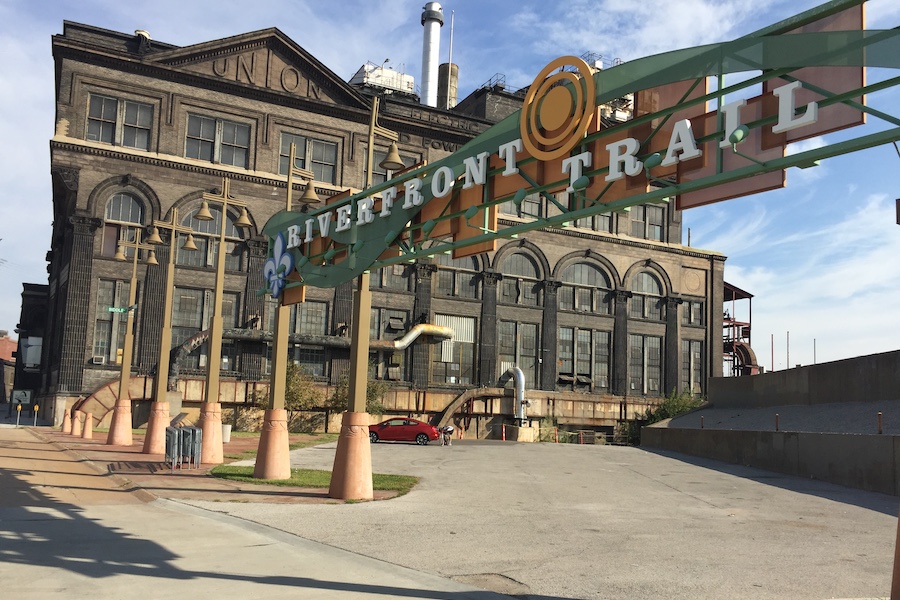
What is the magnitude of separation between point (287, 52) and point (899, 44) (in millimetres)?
49926

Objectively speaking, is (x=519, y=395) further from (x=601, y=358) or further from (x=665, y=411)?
(x=665, y=411)

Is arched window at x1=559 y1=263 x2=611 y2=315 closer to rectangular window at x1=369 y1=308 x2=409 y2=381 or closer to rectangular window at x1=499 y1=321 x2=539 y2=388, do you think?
rectangular window at x1=499 y1=321 x2=539 y2=388

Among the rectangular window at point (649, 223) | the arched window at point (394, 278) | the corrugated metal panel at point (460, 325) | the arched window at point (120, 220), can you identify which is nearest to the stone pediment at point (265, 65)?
the arched window at point (120, 220)

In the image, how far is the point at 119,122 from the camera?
49000mm

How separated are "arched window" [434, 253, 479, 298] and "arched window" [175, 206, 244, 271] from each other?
545 inches

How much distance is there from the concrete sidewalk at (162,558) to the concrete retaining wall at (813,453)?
17.6 m

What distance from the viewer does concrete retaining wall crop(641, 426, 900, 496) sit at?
2280cm

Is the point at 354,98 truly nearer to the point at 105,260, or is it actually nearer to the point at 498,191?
the point at 105,260

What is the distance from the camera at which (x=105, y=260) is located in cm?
4797

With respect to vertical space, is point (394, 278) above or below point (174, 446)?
above

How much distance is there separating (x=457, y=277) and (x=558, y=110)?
4580 centimetres

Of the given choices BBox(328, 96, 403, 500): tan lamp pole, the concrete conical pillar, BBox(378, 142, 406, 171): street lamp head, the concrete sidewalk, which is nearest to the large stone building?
the concrete conical pillar

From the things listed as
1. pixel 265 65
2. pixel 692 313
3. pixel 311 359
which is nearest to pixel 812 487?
pixel 311 359

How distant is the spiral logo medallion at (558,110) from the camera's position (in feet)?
39.4
